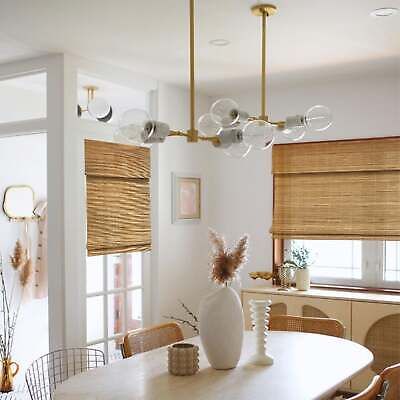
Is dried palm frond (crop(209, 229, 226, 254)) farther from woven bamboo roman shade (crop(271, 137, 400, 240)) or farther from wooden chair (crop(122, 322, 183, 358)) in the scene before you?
woven bamboo roman shade (crop(271, 137, 400, 240))

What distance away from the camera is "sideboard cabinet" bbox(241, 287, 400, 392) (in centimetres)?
430

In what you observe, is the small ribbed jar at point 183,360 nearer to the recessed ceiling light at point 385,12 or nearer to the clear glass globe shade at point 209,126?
the clear glass globe shade at point 209,126

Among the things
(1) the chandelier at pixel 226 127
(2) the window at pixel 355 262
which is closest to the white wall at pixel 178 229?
(2) the window at pixel 355 262

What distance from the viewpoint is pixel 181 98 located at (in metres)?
5.09

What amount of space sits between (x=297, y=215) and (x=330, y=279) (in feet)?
1.96

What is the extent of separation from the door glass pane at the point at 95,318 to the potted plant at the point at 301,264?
1.57m

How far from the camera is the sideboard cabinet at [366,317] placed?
4.30 metres

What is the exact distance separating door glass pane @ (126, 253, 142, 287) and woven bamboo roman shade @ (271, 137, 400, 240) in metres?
1.17

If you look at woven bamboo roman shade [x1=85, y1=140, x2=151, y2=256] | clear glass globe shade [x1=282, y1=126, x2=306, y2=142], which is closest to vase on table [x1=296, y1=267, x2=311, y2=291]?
woven bamboo roman shade [x1=85, y1=140, x2=151, y2=256]

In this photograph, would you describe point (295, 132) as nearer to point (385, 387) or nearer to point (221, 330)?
point (221, 330)

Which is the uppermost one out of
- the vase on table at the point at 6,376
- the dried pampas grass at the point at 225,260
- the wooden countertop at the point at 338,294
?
the dried pampas grass at the point at 225,260

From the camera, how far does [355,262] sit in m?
4.91

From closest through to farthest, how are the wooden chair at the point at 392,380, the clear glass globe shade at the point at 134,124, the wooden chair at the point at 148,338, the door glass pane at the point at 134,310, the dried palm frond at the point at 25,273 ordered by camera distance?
the wooden chair at the point at 392,380
the clear glass globe shade at the point at 134,124
the wooden chair at the point at 148,338
the door glass pane at the point at 134,310
the dried palm frond at the point at 25,273

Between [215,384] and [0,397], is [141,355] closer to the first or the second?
[215,384]
